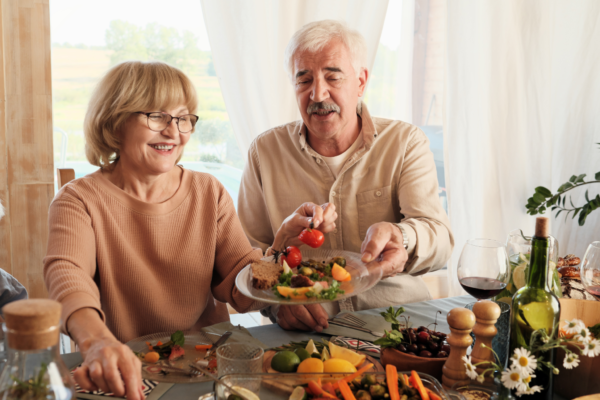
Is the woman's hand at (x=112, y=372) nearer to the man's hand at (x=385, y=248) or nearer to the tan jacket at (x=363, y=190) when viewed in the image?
the man's hand at (x=385, y=248)

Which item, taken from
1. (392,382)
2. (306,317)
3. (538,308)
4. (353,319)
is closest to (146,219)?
(306,317)

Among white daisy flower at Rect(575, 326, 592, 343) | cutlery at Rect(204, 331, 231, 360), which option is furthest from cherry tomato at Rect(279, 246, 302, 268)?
Answer: white daisy flower at Rect(575, 326, 592, 343)

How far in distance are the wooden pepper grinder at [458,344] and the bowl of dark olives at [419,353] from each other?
0.05m

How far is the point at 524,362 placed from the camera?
2.92 feet

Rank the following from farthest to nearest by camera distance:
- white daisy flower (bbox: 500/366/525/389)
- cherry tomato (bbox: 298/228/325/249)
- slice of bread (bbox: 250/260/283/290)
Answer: cherry tomato (bbox: 298/228/325/249) < slice of bread (bbox: 250/260/283/290) < white daisy flower (bbox: 500/366/525/389)

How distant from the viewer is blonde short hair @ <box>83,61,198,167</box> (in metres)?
1.67

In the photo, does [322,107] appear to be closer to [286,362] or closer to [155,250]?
[155,250]

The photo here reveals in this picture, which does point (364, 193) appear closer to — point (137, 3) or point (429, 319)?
point (429, 319)

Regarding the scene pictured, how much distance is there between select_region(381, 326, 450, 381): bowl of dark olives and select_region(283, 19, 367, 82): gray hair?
140cm

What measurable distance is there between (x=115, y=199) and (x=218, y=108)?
5.62 ft

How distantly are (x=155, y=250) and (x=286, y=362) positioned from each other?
81cm

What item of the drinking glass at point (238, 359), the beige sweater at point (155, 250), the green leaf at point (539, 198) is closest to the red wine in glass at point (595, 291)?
the drinking glass at point (238, 359)

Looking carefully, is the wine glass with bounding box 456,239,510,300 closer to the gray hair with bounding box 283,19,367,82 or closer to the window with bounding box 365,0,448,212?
the gray hair with bounding box 283,19,367,82

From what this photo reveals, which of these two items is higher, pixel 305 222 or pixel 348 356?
pixel 305 222
